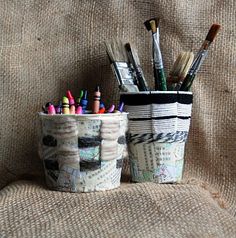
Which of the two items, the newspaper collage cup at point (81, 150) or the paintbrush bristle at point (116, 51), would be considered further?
the paintbrush bristle at point (116, 51)

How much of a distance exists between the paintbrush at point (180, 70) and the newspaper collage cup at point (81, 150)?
0.41 feet

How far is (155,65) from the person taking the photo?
32.1 inches

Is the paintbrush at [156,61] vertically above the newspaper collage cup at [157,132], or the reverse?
the paintbrush at [156,61]

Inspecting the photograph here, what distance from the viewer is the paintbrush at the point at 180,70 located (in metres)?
0.81

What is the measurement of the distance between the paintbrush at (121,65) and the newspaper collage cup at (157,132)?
2 cm

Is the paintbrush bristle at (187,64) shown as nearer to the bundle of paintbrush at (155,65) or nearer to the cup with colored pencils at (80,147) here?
the bundle of paintbrush at (155,65)

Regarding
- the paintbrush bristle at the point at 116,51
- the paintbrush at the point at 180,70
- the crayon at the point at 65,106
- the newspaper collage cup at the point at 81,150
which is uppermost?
the paintbrush bristle at the point at 116,51

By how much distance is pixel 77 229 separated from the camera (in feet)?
2.06

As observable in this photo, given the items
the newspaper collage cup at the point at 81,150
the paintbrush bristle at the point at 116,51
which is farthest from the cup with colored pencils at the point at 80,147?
the paintbrush bristle at the point at 116,51

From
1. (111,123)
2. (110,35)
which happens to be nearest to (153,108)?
(111,123)

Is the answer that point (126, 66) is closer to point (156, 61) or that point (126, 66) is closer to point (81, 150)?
point (156, 61)

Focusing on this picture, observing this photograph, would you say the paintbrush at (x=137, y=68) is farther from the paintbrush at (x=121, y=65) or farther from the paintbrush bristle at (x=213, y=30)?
the paintbrush bristle at (x=213, y=30)

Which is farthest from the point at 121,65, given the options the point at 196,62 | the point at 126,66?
the point at 196,62

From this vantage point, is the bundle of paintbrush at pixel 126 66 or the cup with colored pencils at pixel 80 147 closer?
the cup with colored pencils at pixel 80 147
